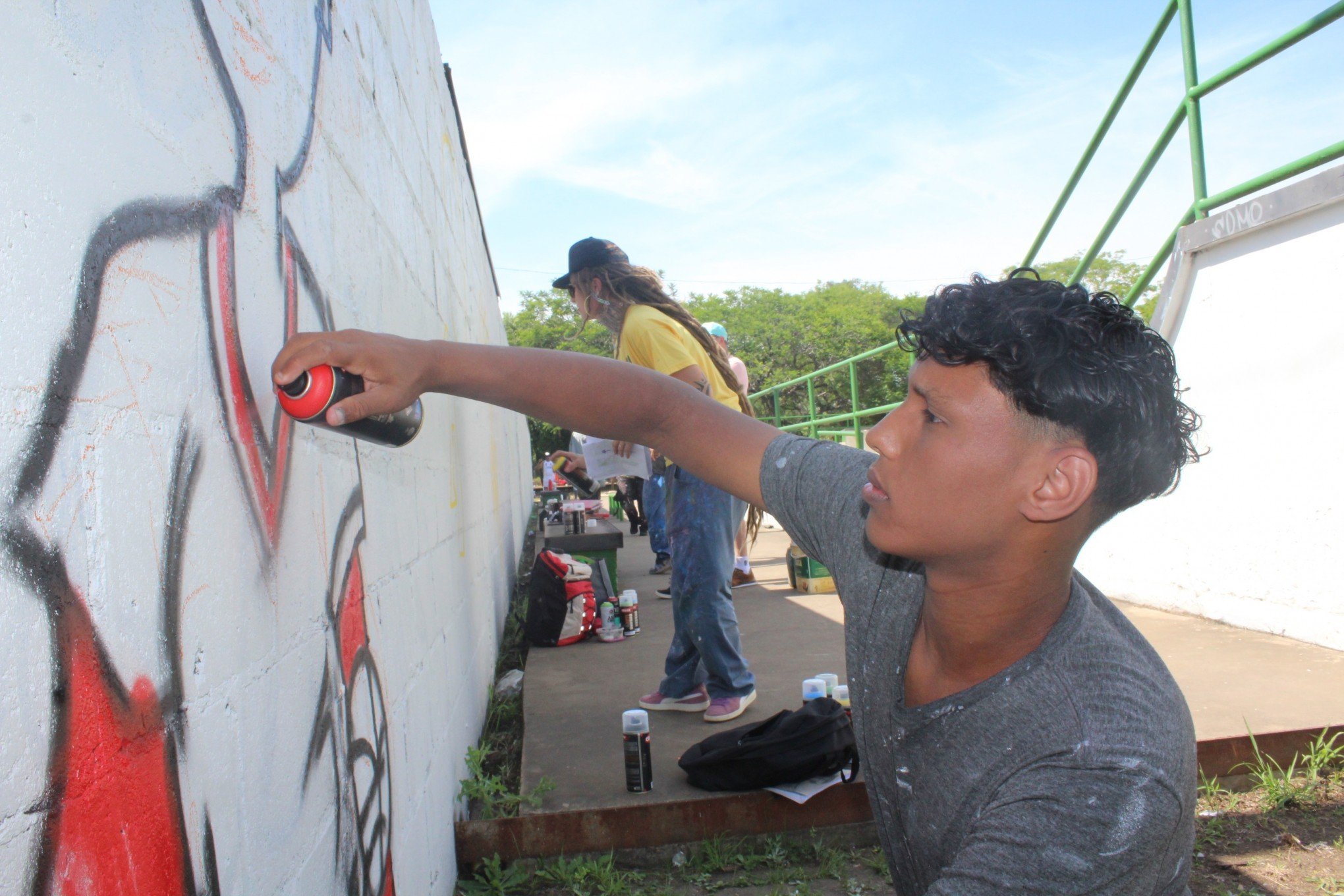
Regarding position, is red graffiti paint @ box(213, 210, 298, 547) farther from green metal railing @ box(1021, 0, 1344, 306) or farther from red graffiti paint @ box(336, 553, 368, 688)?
green metal railing @ box(1021, 0, 1344, 306)

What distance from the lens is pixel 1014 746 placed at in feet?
4.35

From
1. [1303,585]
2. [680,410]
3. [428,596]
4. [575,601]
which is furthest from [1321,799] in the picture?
[575,601]

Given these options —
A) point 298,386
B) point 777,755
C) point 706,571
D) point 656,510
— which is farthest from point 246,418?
point 656,510

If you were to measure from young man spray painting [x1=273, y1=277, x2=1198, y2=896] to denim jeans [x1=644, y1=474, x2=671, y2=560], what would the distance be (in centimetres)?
406

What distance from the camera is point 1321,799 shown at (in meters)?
3.14

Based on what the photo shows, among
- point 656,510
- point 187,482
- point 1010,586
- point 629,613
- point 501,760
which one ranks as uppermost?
point 187,482

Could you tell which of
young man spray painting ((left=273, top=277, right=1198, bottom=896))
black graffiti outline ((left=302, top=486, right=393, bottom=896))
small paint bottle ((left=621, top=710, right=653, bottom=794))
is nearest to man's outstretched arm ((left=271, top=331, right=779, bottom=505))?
young man spray painting ((left=273, top=277, right=1198, bottom=896))

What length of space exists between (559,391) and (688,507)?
1917 millimetres

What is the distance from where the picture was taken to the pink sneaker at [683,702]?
3.81 m

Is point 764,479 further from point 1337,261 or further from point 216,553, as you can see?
point 1337,261

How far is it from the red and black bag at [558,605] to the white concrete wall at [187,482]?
322 centimetres

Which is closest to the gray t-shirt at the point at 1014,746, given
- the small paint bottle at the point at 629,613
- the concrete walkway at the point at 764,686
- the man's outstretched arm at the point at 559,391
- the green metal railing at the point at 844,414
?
the man's outstretched arm at the point at 559,391

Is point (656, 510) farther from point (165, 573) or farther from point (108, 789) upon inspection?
point (108, 789)

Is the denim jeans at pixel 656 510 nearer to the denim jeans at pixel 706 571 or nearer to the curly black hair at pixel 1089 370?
the denim jeans at pixel 706 571
